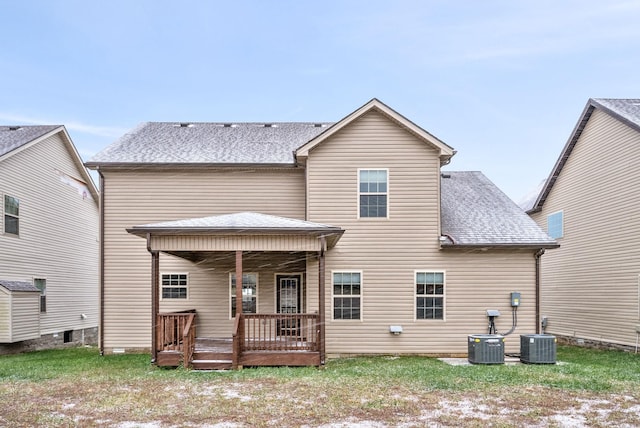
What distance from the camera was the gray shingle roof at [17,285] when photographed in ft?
50.1

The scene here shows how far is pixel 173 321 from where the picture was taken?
1180 cm

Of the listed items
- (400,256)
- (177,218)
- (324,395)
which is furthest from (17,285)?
(324,395)

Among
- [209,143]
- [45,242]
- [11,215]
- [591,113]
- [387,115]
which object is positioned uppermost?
[591,113]

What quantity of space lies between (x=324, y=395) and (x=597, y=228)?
487 inches

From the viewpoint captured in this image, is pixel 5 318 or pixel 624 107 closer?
pixel 5 318

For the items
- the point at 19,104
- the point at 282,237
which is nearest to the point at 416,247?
the point at 282,237

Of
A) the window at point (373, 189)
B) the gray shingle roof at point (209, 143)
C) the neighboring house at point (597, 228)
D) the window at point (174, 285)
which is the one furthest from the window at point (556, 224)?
the window at point (174, 285)

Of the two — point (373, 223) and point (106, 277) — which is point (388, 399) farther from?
point (106, 277)

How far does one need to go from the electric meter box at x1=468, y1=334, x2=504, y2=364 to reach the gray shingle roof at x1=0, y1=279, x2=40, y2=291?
13.2m

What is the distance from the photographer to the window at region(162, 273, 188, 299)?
14789mm

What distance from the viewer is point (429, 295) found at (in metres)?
13.8

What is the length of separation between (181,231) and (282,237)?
222 cm

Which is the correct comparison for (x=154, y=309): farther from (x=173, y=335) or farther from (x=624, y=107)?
(x=624, y=107)

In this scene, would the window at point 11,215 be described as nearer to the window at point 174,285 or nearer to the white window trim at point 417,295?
the window at point 174,285
